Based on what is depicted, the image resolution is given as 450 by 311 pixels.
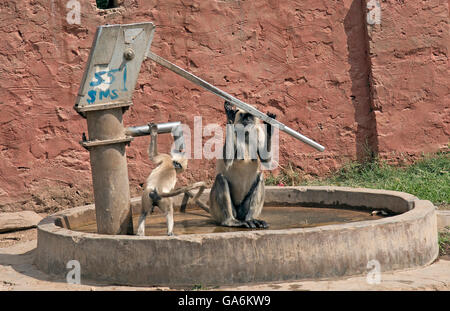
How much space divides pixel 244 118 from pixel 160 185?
44.6 inches

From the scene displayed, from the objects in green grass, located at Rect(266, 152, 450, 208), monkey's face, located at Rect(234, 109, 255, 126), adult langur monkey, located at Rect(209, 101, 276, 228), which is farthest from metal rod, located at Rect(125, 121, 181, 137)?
green grass, located at Rect(266, 152, 450, 208)

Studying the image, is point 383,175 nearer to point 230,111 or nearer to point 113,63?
point 230,111

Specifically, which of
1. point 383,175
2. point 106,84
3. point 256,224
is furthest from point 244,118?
point 383,175

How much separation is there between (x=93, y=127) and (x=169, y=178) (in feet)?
2.45

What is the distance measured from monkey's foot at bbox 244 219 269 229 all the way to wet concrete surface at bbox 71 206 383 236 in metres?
0.06

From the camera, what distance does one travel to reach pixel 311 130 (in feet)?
30.9

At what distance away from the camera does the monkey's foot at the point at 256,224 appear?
595cm

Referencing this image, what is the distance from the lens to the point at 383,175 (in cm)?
916

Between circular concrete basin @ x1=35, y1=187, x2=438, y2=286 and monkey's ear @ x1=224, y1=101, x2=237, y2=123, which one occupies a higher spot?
monkey's ear @ x1=224, y1=101, x2=237, y2=123

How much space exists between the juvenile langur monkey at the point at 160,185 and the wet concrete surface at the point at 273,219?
0.39m

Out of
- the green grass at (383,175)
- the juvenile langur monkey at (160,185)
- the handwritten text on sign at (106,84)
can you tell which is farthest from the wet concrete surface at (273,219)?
the green grass at (383,175)

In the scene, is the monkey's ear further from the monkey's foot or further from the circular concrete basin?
the circular concrete basin

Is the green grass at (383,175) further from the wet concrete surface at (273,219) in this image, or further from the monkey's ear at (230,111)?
the monkey's ear at (230,111)

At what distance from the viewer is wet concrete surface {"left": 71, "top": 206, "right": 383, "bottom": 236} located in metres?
6.02
